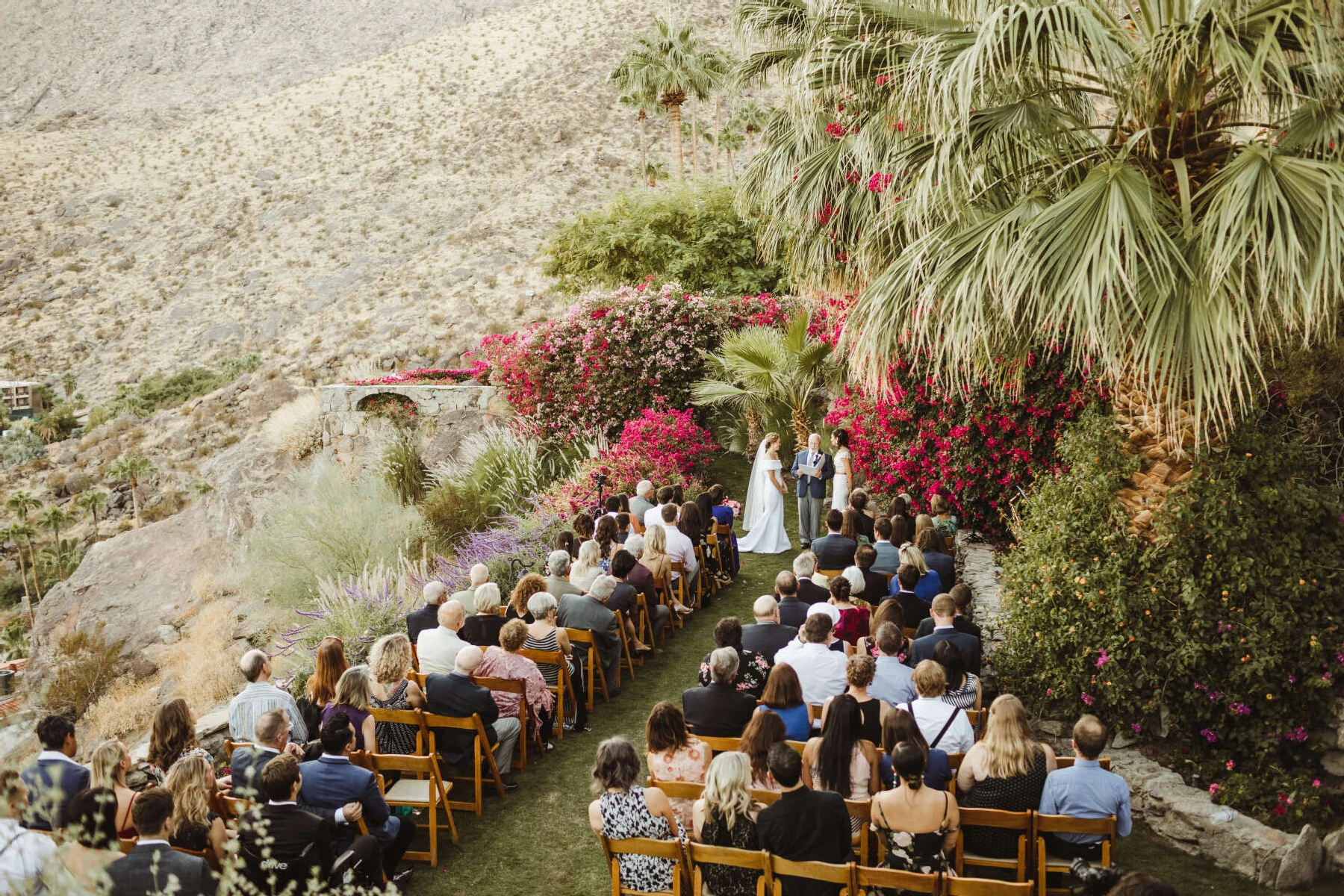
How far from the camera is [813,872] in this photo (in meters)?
4.50

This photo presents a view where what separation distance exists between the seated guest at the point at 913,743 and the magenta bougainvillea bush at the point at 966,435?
4542mm

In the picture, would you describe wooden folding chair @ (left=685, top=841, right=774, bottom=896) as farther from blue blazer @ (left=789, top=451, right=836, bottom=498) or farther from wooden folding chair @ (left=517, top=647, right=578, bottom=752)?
blue blazer @ (left=789, top=451, right=836, bottom=498)

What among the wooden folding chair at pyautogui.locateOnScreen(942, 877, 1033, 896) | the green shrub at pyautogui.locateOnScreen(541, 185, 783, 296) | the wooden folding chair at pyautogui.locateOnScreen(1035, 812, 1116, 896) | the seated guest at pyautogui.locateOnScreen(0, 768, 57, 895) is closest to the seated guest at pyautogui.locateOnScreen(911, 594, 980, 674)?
the wooden folding chair at pyautogui.locateOnScreen(1035, 812, 1116, 896)

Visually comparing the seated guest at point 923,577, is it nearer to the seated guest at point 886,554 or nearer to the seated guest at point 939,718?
the seated guest at point 886,554

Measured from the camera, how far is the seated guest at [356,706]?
5926 millimetres

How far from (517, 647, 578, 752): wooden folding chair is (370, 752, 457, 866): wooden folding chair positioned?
4.35 feet

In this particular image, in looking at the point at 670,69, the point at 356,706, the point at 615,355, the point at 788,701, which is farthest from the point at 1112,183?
the point at 670,69

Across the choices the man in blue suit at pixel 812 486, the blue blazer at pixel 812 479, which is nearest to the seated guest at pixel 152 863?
the man in blue suit at pixel 812 486

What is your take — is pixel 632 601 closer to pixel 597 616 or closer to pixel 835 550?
pixel 597 616

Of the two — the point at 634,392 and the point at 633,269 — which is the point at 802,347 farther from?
the point at 633,269

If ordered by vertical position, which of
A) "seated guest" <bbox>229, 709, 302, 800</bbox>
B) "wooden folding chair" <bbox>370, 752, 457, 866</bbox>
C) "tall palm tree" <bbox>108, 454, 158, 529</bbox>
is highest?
"seated guest" <bbox>229, 709, 302, 800</bbox>

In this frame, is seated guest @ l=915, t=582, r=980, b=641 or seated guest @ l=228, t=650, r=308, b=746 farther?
seated guest @ l=915, t=582, r=980, b=641

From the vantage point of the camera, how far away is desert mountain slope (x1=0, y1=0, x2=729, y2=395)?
46.0 meters

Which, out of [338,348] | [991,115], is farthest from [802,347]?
[338,348]
